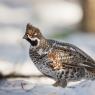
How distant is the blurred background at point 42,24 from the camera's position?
1.87 meters

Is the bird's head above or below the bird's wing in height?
above

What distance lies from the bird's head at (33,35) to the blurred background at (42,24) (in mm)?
105

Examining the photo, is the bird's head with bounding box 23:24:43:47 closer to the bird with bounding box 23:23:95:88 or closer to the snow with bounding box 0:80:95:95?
the bird with bounding box 23:23:95:88

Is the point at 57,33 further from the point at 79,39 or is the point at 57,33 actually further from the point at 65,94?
the point at 65,94

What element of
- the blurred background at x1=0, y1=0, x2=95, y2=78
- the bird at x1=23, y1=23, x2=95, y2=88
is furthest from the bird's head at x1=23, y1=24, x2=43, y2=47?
the blurred background at x1=0, y1=0, x2=95, y2=78

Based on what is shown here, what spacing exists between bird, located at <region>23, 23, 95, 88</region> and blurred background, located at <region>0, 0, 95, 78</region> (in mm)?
99

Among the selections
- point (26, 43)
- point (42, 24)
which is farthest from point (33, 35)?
point (42, 24)

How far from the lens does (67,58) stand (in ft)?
5.79

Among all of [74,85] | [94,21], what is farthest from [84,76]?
[94,21]

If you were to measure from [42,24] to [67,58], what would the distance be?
9.4 inches

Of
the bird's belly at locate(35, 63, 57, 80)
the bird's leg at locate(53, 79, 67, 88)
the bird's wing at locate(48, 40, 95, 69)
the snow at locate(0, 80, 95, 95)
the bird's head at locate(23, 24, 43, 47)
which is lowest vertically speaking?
the snow at locate(0, 80, 95, 95)

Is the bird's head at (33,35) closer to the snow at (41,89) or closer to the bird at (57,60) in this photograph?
the bird at (57,60)

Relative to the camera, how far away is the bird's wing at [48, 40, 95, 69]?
1.76m

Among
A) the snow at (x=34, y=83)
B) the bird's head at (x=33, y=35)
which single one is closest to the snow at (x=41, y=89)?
the snow at (x=34, y=83)
